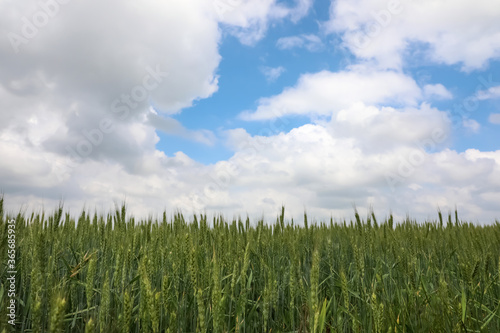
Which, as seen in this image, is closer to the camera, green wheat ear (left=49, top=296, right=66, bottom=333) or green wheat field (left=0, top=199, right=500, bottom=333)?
green wheat ear (left=49, top=296, right=66, bottom=333)

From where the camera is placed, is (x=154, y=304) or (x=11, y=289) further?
(x=11, y=289)

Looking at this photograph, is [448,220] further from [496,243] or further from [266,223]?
[266,223]

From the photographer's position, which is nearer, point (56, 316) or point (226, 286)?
point (56, 316)

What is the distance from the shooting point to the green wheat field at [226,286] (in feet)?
6.00

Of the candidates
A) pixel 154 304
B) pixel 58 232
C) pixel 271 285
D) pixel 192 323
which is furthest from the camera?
pixel 58 232

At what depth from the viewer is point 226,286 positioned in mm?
2172

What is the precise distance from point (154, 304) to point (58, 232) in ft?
10.3

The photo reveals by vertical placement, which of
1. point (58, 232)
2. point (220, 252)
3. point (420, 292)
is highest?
point (58, 232)

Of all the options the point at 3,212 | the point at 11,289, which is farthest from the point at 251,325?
the point at 3,212

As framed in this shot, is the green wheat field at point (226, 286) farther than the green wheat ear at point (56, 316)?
Yes

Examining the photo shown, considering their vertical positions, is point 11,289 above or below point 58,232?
below

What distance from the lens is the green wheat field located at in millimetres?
1830

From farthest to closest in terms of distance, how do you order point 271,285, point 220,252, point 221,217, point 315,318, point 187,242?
1. point 221,217
2. point 220,252
3. point 187,242
4. point 271,285
5. point 315,318

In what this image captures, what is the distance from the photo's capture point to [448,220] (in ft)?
24.8
